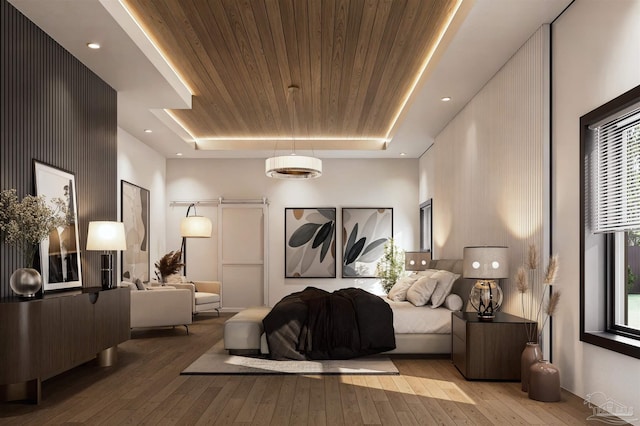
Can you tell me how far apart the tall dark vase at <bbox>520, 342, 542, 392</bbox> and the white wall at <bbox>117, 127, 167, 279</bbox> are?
5.86 metres

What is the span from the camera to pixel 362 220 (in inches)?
420

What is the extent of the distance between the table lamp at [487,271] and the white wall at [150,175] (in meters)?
5.21

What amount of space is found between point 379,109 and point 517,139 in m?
2.96

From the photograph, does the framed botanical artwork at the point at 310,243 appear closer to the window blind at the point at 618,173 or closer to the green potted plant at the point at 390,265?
the green potted plant at the point at 390,265

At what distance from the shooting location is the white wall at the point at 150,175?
8.38 metres

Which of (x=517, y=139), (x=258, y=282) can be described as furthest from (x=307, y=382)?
(x=258, y=282)

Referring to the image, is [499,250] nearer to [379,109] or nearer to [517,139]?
[517,139]

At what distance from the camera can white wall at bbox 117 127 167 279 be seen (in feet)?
27.5

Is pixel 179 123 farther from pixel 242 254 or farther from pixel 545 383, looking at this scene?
pixel 545 383

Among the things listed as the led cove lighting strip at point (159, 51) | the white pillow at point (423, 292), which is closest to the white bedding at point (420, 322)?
the white pillow at point (423, 292)

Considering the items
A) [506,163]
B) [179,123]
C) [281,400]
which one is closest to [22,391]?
[281,400]

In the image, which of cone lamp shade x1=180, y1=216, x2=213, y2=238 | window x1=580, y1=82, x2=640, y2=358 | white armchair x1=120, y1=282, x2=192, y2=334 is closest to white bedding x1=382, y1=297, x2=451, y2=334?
window x1=580, y1=82, x2=640, y2=358

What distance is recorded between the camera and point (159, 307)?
7.37m

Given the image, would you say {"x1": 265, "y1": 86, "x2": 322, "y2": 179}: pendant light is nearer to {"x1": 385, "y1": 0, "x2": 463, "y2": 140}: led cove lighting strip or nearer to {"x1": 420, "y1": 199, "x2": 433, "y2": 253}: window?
{"x1": 385, "y1": 0, "x2": 463, "y2": 140}: led cove lighting strip
